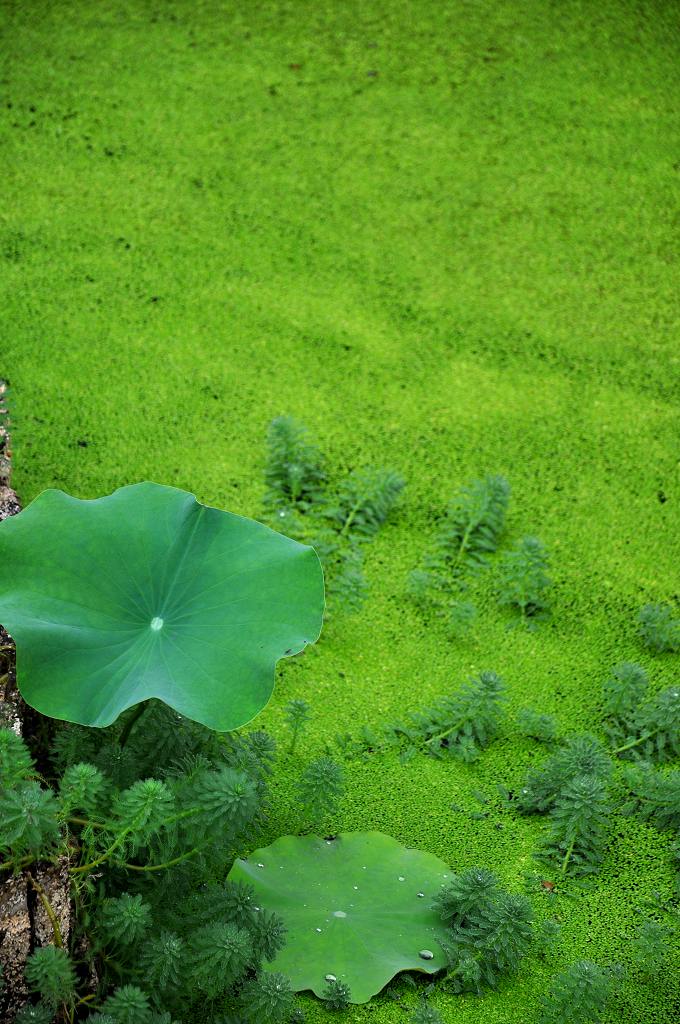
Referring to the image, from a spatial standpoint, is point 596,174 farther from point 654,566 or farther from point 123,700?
point 123,700

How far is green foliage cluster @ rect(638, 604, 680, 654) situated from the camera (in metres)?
2.29

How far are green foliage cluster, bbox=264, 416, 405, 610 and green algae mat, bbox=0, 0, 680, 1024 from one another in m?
0.06

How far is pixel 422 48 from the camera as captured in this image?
3.96 meters

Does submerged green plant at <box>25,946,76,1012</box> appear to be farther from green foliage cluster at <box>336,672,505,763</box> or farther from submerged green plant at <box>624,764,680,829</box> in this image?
submerged green plant at <box>624,764,680,829</box>

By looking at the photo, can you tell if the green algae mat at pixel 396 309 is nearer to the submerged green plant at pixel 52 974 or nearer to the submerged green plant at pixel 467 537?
the submerged green plant at pixel 467 537

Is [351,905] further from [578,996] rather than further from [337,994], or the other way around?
[578,996]

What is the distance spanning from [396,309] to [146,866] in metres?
2.05

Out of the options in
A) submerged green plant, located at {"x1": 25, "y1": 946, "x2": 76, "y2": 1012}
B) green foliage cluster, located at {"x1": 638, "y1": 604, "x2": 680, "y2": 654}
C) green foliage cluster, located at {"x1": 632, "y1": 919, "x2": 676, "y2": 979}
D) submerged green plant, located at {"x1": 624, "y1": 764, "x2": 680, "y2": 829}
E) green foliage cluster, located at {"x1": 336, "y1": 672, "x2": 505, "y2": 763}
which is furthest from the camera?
green foliage cluster, located at {"x1": 638, "y1": 604, "x2": 680, "y2": 654}

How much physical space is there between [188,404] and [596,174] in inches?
66.4

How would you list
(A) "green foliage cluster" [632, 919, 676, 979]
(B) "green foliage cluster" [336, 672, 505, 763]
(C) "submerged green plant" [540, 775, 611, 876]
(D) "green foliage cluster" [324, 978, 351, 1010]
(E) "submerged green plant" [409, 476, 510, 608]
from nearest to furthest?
(D) "green foliage cluster" [324, 978, 351, 1010] < (A) "green foliage cluster" [632, 919, 676, 979] < (C) "submerged green plant" [540, 775, 611, 876] < (B) "green foliage cluster" [336, 672, 505, 763] < (E) "submerged green plant" [409, 476, 510, 608]

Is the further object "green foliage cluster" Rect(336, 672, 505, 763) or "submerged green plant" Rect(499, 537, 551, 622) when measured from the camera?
"submerged green plant" Rect(499, 537, 551, 622)

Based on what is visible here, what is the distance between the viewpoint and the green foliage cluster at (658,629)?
2295mm

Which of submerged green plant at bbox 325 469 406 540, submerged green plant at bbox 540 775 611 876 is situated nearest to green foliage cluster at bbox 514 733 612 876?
submerged green plant at bbox 540 775 611 876

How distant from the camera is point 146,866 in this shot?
1.38 m
